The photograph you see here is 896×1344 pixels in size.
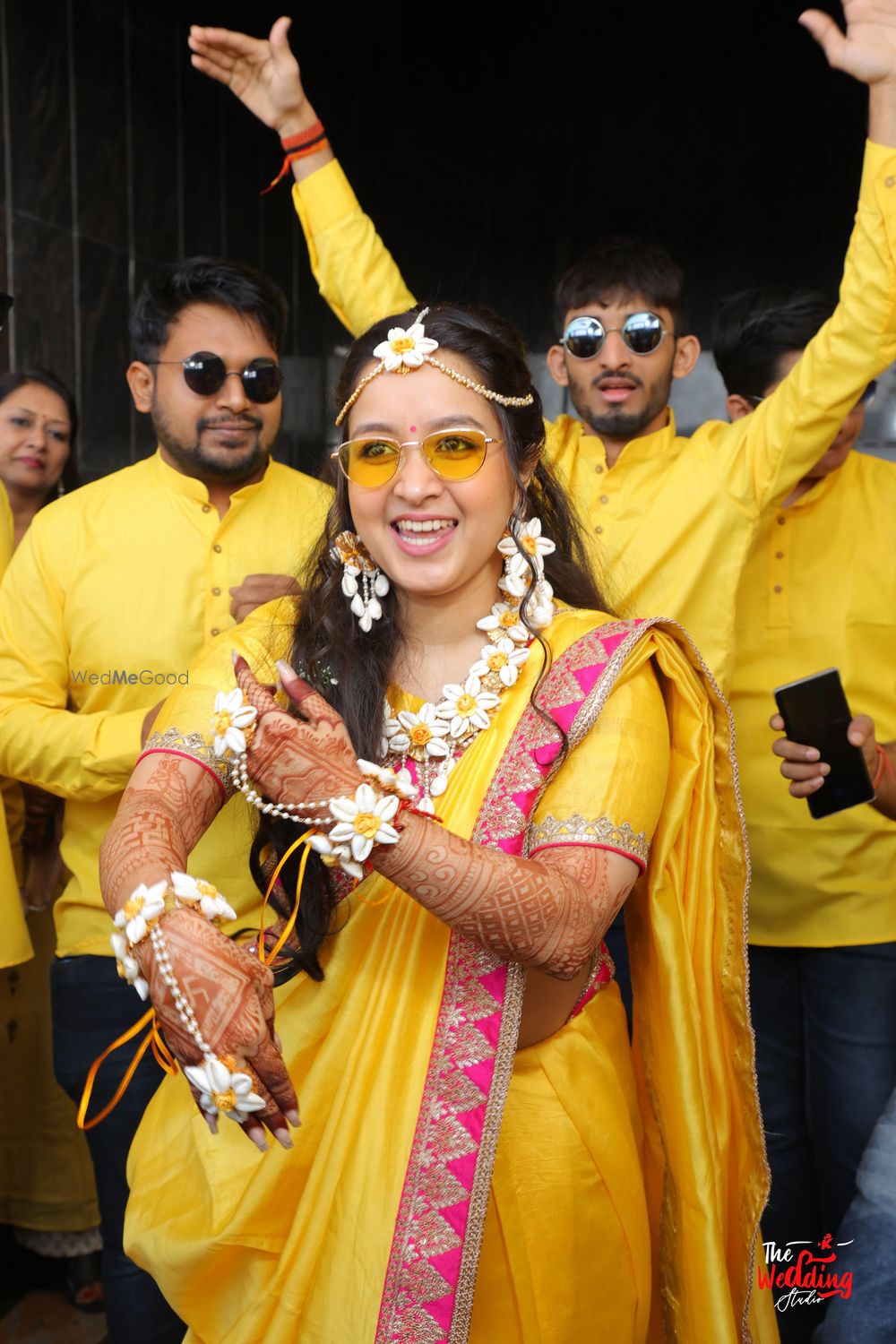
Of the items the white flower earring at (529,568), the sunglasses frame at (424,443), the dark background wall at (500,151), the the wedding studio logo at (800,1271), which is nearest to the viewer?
the sunglasses frame at (424,443)

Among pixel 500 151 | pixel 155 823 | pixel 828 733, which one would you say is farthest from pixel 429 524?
pixel 500 151

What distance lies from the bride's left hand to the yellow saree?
0.86 feet

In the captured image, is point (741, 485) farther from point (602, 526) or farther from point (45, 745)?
point (45, 745)

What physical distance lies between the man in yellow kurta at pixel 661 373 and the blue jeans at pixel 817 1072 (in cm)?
71

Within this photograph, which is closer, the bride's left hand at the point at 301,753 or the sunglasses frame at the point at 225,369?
the bride's left hand at the point at 301,753

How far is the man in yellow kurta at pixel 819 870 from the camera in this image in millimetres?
2902

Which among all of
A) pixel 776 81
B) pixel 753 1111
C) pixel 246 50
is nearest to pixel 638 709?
pixel 753 1111

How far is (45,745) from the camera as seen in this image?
8.87 ft

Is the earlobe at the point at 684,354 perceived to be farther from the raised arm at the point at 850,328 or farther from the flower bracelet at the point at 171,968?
the flower bracelet at the point at 171,968

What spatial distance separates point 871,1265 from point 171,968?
113 centimetres

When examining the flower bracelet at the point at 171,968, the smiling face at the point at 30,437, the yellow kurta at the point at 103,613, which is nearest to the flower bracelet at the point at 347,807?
the flower bracelet at the point at 171,968

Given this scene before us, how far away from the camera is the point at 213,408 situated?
2.95m

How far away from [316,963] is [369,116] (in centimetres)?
548

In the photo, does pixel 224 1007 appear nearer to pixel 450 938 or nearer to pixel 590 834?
pixel 450 938
